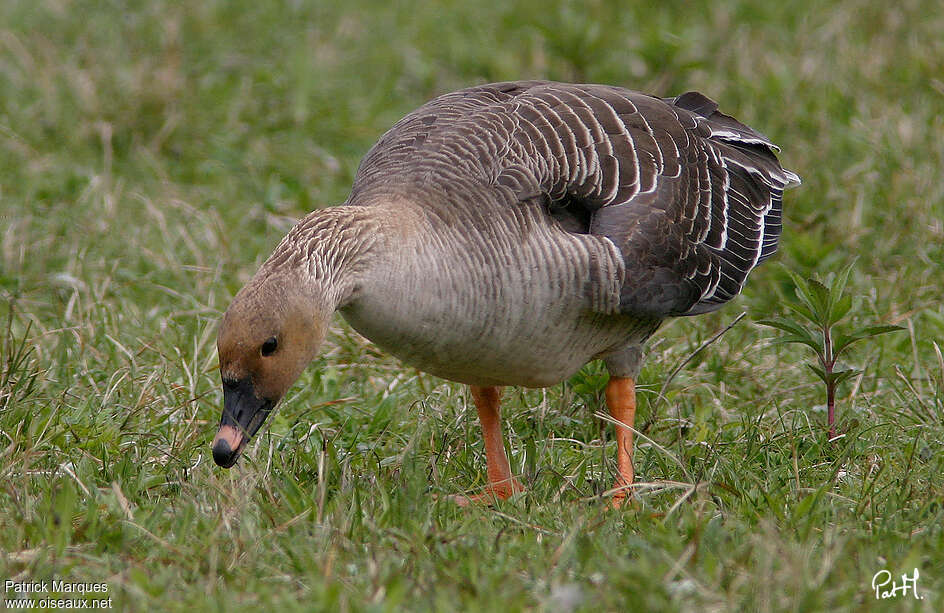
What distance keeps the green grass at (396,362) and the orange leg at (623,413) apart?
14 centimetres

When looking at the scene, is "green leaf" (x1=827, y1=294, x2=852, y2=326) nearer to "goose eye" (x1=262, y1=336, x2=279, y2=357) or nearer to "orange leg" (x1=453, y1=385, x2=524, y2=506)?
"orange leg" (x1=453, y1=385, x2=524, y2=506)

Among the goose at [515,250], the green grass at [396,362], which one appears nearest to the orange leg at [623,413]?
the goose at [515,250]

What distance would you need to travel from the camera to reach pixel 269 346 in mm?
4277

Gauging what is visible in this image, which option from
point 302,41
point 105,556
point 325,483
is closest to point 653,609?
point 325,483

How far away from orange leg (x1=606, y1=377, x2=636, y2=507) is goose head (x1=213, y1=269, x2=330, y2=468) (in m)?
1.63

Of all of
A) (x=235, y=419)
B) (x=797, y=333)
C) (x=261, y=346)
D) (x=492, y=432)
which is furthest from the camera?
(x=492, y=432)

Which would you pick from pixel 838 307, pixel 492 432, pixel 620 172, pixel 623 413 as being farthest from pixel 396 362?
pixel 838 307

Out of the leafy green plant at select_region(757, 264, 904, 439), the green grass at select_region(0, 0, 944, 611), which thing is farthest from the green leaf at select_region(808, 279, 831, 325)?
the green grass at select_region(0, 0, 944, 611)

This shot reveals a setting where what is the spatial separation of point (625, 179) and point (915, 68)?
4791 mm

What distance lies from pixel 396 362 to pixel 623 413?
142 cm

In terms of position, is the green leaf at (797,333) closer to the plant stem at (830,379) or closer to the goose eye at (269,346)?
the plant stem at (830,379)

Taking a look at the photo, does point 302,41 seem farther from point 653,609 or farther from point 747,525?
point 653,609

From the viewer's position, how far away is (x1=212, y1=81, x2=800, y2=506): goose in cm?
438

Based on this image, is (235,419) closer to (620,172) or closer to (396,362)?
(620,172)
